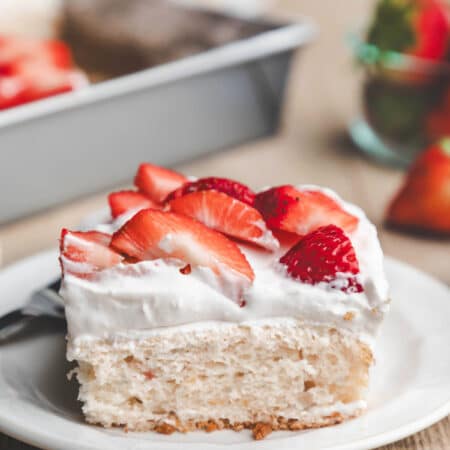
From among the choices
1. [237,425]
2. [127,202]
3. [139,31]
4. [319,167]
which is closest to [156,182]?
[127,202]

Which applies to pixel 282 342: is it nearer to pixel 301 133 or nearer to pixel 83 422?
pixel 83 422

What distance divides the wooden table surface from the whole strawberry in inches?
9.0

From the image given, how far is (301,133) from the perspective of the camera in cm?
248

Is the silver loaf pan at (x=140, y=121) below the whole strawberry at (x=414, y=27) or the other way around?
below

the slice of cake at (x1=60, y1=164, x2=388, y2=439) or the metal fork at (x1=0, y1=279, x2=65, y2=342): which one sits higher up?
the slice of cake at (x1=60, y1=164, x2=388, y2=439)

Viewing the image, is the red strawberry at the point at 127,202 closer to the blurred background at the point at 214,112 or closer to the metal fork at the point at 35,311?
the metal fork at the point at 35,311

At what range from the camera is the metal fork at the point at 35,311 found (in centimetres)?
139

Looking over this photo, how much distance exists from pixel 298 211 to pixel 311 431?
12.0 inches

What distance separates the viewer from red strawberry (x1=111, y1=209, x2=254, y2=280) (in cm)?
118

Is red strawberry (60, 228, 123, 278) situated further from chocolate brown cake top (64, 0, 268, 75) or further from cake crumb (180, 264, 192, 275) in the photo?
chocolate brown cake top (64, 0, 268, 75)

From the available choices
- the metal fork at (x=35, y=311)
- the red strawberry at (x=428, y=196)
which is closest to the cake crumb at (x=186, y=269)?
the metal fork at (x=35, y=311)

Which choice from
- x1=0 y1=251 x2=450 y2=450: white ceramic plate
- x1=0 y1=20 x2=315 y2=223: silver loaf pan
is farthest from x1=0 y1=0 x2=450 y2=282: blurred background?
x1=0 y1=251 x2=450 y2=450: white ceramic plate

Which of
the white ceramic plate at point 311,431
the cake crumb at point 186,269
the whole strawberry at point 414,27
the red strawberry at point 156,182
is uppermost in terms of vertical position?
the whole strawberry at point 414,27

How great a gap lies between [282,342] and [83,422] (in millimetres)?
287
